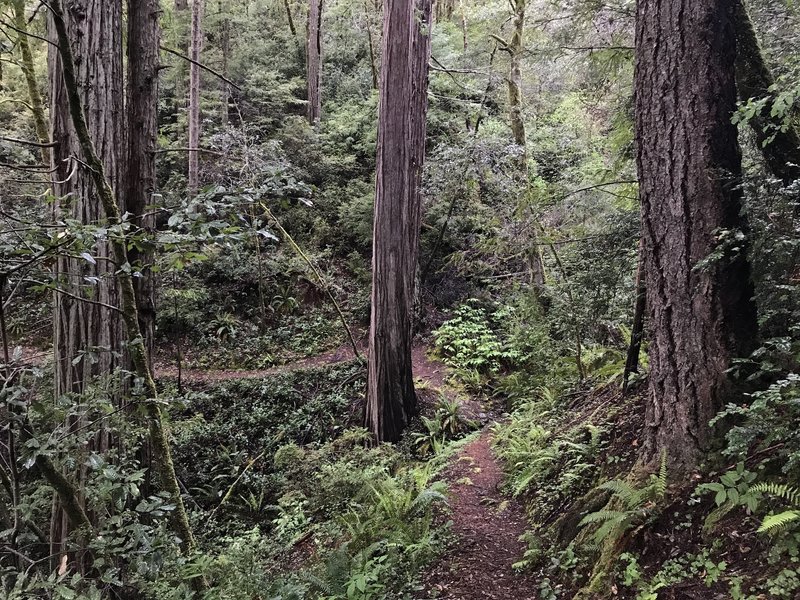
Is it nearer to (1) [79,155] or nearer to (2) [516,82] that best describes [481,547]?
(1) [79,155]

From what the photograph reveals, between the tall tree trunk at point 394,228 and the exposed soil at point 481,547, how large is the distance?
1971mm

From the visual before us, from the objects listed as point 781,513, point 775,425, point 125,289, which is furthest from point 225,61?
point 781,513

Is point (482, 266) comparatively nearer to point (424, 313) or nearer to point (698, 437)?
point (424, 313)

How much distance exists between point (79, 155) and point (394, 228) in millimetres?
4651

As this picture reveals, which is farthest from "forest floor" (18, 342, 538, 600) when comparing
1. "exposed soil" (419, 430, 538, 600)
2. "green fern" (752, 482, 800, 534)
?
"green fern" (752, 482, 800, 534)

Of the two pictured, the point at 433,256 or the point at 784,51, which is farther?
the point at 433,256

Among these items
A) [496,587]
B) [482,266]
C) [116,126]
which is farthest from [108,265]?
[482,266]

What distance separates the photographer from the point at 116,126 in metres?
3.86

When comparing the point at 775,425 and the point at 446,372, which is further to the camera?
the point at 446,372

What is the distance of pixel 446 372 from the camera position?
10.5 metres

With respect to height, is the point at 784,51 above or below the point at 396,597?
above

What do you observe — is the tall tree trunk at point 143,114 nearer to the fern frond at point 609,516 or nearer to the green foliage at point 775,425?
the fern frond at point 609,516

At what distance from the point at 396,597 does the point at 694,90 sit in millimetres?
4025

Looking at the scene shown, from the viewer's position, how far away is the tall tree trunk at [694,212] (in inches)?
125
